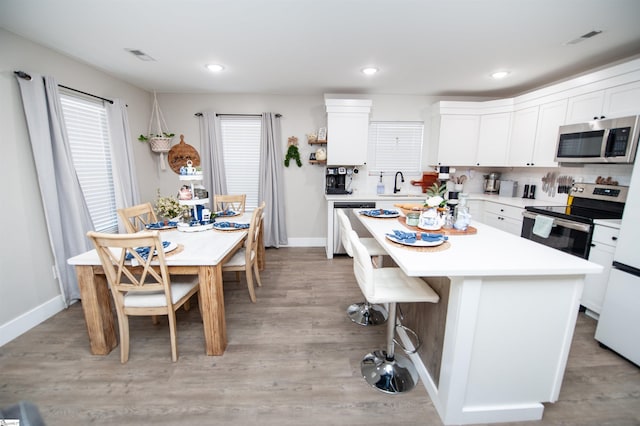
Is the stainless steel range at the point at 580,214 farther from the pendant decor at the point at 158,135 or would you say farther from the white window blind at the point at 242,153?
the pendant decor at the point at 158,135

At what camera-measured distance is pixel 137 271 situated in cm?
179

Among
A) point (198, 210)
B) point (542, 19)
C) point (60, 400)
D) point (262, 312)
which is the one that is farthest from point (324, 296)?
point (542, 19)

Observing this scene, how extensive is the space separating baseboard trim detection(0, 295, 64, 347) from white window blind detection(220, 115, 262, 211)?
7.99ft

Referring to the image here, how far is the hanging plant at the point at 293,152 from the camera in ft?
13.5

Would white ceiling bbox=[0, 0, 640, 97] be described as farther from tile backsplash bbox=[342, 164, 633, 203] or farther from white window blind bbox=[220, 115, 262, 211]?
tile backsplash bbox=[342, 164, 633, 203]

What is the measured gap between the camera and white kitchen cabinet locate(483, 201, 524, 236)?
3.09 meters

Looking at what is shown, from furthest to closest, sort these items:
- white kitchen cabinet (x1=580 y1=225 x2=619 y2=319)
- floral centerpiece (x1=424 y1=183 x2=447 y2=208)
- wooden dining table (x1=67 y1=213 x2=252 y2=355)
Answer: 1. white kitchen cabinet (x1=580 y1=225 x2=619 y2=319)
2. floral centerpiece (x1=424 y1=183 x2=447 y2=208)
3. wooden dining table (x1=67 y1=213 x2=252 y2=355)

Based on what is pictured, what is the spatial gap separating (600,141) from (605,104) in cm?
38

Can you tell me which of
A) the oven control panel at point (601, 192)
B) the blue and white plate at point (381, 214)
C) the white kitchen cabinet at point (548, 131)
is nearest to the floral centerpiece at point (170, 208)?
the blue and white plate at point (381, 214)

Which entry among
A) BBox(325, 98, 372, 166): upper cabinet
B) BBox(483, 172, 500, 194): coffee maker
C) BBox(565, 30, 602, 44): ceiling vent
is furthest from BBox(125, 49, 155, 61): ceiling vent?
BBox(483, 172, 500, 194): coffee maker

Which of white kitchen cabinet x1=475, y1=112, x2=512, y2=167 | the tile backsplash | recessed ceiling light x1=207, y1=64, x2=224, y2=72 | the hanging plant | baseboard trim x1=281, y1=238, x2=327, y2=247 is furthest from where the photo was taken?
baseboard trim x1=281, y1=238, x2=327, y2=247

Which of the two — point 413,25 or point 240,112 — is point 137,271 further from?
point 240,112

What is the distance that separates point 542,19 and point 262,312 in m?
3.31

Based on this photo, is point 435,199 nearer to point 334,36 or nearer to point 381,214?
point 381,214
